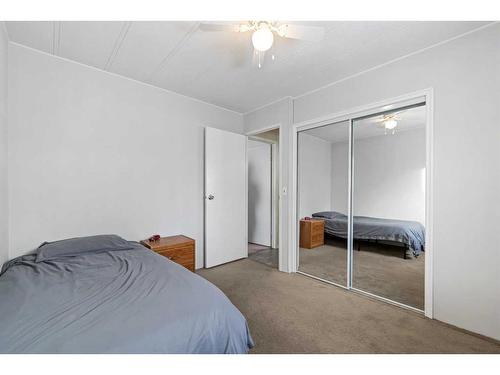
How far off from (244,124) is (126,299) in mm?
3232

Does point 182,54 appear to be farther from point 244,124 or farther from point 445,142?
point 445,142

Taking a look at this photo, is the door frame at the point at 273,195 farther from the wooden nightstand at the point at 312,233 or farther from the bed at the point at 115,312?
the bed at the point at 115,312

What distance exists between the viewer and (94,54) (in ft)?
7.04

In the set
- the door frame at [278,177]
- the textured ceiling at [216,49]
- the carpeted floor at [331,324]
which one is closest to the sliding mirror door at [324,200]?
the door frame at [278,177]

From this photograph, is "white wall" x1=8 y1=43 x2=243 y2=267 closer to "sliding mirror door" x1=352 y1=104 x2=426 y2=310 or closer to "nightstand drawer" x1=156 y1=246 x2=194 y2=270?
A: "nightstand drawer" x1=156 y1=246 x2=194 y2=270

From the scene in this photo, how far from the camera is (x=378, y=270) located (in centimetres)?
270

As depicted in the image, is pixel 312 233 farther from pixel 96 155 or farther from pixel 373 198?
pixel 96 155

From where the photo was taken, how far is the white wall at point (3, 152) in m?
1.74

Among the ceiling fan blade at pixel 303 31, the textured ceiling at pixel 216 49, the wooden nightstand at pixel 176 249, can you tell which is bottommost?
the wooden nightstand at pixel 176 249

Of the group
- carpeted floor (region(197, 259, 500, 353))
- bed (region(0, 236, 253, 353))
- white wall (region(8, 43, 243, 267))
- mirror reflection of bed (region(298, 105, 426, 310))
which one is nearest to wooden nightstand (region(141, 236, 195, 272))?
white wall (region(8, 43, 243, 267))

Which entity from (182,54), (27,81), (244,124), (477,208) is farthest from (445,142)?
(27,81)

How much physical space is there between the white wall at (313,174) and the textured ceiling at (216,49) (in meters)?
0.76

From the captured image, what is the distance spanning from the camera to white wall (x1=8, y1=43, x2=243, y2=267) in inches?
80.2

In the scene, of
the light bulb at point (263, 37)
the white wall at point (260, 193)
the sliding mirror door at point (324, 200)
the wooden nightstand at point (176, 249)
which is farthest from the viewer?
the white wall at point (260, 193)
